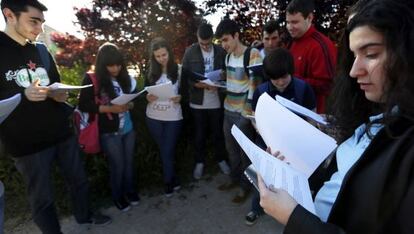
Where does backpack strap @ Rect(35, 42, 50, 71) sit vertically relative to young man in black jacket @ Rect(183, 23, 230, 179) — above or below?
above

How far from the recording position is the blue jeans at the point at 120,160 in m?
3.28

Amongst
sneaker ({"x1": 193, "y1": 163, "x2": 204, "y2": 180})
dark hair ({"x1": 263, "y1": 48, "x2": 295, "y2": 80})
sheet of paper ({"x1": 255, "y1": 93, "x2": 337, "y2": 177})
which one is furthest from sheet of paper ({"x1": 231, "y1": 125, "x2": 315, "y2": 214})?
sneaker ({"x1": 193, "y1": 163, "x2": 204, "y2": 180})

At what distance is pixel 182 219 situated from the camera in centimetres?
338

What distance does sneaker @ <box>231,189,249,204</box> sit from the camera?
361 centimetres

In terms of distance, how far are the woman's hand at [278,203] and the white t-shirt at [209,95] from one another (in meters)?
2.76

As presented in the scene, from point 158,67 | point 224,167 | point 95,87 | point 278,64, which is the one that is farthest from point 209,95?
point 278,64

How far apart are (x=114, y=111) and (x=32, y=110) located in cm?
75

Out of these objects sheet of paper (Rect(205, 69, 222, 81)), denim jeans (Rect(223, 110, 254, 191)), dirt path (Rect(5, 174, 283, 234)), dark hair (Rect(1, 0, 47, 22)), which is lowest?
dirt path (Rect(5, 174, 283, 234))

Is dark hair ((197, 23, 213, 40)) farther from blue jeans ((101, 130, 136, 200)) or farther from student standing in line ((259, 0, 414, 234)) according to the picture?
student standing in line ((259, 0, 414, 234))

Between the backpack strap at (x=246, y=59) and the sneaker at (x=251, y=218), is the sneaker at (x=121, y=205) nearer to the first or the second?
the sneaker at (x=251, y=218)

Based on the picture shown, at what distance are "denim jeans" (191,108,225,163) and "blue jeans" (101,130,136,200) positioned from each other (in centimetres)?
86

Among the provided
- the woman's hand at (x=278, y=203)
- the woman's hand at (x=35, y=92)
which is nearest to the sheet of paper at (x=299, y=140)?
the woman's hand at (x=278, y=203)

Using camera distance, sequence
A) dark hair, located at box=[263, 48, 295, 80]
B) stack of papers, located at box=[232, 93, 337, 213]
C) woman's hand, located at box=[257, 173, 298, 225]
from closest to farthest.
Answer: woman's hand, located at box=[257, 173, 298, 225], stack of papers, located at box=[232, 93, 337, 213], dark hair, located at box=[263, 48, 295, 80]

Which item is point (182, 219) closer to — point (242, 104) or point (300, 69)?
point (242, 104)
